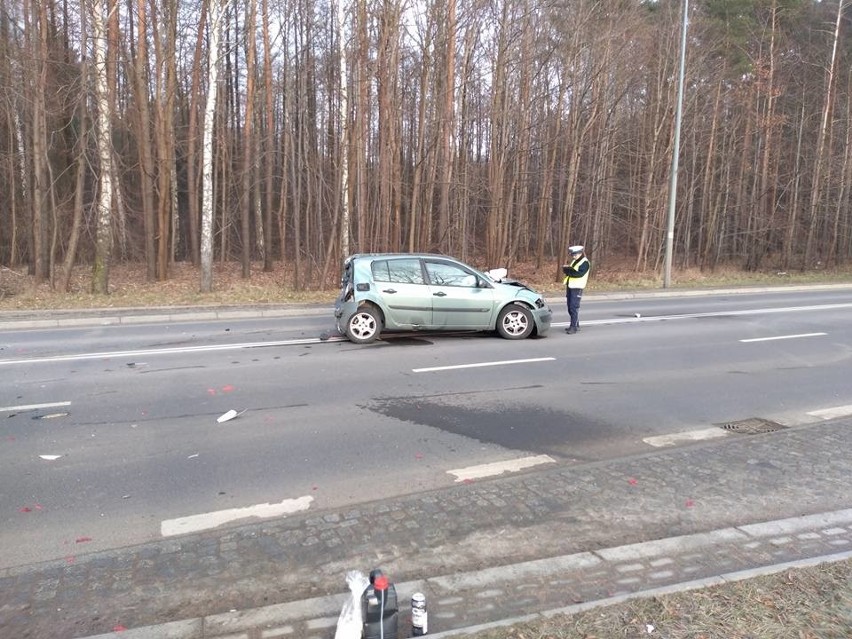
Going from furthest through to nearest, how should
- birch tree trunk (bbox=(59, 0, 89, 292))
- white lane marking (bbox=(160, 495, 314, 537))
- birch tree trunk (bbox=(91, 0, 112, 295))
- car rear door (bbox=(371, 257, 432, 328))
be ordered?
1. birch tree trunk (bbox=(59, 0, 89, 292))
2. birch tree trunk (bbox=(91, 0, 112, 295))
3. car rear door (bbox=(371, 257, 432, 328))
4. white lane marking (bbox=(160, 495, 314, 537))

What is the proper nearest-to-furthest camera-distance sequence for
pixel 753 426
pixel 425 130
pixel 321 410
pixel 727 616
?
pixel 727 616 < pixel 753 426 < pixel 321 410 < pixel 425 130

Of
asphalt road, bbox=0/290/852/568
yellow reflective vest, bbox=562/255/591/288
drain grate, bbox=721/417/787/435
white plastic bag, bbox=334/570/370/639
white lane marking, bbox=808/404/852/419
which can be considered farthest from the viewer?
yellow reflective vest, bbox=562/255/591/288

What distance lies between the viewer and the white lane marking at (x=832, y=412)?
698 cm

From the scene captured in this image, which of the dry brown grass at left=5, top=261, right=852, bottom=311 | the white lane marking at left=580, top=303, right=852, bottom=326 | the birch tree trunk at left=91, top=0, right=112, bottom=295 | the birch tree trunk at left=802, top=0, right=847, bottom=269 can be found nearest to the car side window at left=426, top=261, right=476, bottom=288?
the white lane marking at left=580, top=303, right=852, bottom=326

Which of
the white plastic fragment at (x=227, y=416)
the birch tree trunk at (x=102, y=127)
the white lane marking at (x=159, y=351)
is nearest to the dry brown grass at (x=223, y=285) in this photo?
the birch tree trunk at (x=102, y=127)

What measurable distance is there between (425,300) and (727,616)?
853 cm

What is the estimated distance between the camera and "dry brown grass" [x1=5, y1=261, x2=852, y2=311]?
17.8 metres

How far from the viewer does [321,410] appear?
705 cm

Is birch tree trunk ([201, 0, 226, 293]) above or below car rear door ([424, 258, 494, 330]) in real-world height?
above

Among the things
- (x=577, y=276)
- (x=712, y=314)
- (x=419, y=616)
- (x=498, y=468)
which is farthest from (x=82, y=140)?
(x=419, y=616)

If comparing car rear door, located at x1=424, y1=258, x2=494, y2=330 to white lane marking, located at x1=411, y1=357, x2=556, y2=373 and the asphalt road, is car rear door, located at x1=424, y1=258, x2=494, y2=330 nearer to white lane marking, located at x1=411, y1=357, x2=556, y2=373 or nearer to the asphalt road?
the asphalt road

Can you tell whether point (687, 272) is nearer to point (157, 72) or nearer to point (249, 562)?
point (157, 72)

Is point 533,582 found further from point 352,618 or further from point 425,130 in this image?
point 425,130

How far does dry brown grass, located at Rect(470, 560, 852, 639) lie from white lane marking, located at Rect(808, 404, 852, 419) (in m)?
4.23
